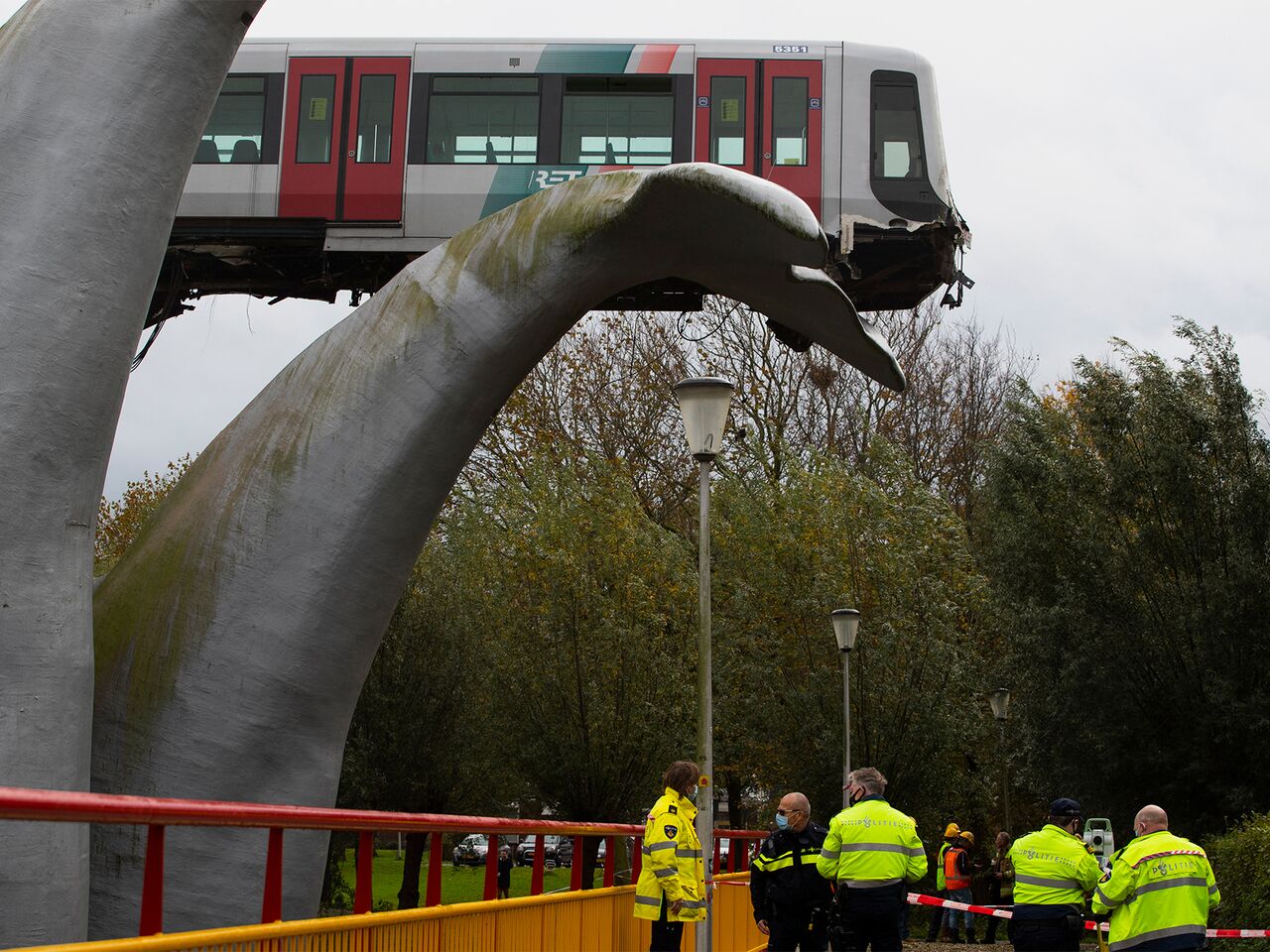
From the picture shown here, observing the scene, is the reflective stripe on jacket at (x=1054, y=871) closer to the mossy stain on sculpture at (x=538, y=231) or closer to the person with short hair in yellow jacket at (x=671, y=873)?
Result: the person with short hair in yellow jacket at (x=671, y=873)

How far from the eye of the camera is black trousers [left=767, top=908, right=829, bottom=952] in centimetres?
1023

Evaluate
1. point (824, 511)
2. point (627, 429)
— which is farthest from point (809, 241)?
point (627, 429)

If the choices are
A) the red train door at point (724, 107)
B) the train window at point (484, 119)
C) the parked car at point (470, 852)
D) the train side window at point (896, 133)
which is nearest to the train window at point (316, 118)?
the train window at point (484, 119)

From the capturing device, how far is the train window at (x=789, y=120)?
850 inches

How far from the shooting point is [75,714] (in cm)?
638

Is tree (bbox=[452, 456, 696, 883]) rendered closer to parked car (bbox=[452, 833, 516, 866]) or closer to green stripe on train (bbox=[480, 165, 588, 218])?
green stripe on train (bbox=[480, 165, 588, 218])

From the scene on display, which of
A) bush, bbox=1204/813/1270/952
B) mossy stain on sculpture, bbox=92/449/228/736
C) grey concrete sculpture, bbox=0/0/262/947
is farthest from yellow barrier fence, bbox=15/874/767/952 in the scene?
bush, bbox=1204/813/1270/952

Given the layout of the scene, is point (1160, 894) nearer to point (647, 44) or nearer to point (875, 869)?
point (875, 869)

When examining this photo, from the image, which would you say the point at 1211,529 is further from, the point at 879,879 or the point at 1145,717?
the point at 879,879

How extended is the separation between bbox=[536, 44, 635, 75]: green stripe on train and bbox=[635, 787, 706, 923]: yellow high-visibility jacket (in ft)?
50.3

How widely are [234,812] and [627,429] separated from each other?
31.6 metres

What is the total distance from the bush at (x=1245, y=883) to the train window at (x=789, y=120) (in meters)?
10.7

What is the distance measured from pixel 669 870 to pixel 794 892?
196 centimetres

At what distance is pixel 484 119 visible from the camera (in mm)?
21875
